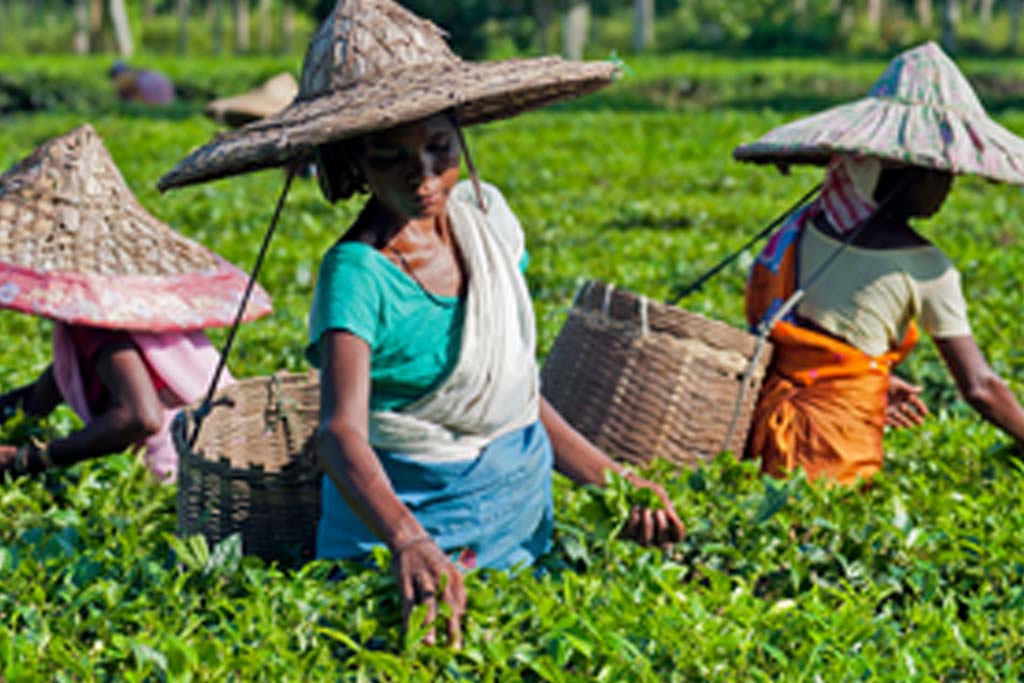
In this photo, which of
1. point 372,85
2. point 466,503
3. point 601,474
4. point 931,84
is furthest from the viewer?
point 931,84

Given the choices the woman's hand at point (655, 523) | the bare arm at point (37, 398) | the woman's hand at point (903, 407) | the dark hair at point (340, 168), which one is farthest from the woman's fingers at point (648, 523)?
the bare arm at point (37, 398)

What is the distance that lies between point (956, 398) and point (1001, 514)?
250 cm

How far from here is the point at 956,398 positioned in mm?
6133

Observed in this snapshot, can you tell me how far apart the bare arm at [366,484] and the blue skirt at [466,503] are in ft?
0.83

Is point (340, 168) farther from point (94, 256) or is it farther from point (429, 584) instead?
point (94, 256)

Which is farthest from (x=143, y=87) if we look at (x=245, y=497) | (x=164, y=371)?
(x=245, y=497)

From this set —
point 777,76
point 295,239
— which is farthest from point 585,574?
point 777,76

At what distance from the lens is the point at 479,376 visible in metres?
3.03

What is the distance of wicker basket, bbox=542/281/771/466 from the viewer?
13.7 ft

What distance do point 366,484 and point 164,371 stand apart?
163 cm

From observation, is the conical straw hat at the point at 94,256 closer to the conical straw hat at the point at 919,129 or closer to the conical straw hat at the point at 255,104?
the conical straw hat at the point at 919,129

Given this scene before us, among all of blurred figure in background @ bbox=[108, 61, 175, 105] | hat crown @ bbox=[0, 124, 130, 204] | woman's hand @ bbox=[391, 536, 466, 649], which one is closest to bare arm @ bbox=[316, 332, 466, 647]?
woman's hand @ bbox=[391, 536, 466, 649]

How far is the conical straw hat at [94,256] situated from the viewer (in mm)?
4004

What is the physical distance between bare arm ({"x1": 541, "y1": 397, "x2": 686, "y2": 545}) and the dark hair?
0.70 meters
